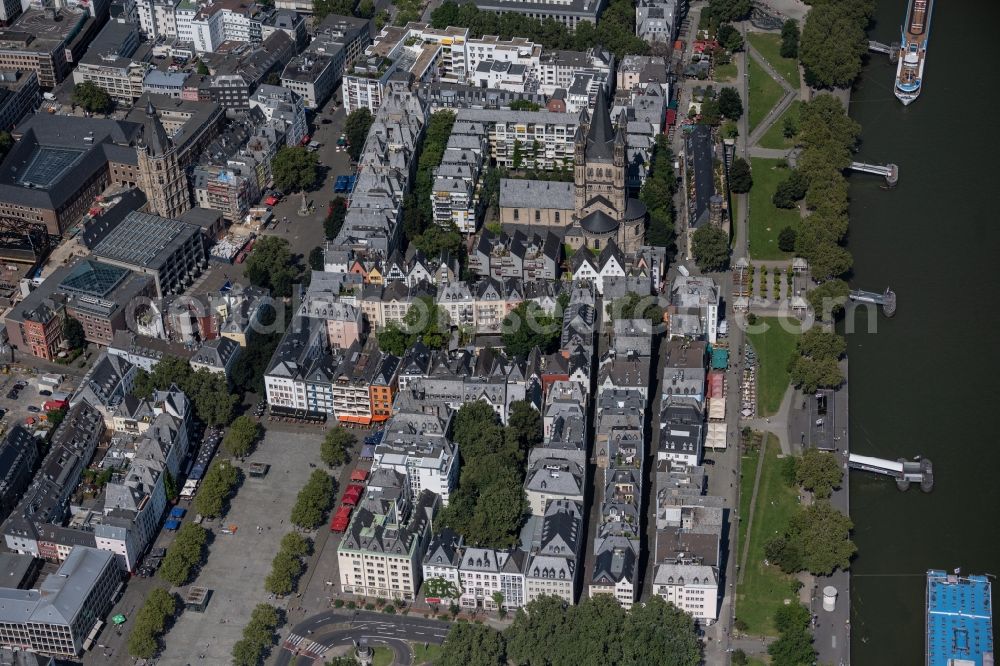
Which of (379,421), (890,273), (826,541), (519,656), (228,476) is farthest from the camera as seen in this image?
(890,273)

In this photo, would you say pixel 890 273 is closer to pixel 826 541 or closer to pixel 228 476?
pixel 826 541

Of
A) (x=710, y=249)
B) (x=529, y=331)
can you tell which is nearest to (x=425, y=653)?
(x=529, y=331)

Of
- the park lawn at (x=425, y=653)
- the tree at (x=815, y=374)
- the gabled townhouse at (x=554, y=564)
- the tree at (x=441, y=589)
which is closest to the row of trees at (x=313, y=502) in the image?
the tree at (x=441, y=589)

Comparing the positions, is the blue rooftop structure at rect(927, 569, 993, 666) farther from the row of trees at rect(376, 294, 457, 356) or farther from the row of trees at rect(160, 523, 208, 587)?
the row of trees at rect(160, 523, 208, 587)

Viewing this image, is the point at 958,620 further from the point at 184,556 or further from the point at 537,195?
the point at 537,195

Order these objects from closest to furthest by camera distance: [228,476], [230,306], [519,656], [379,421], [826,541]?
[519,656]
[826,541]
[228,476]
[379,421]
[230,306]

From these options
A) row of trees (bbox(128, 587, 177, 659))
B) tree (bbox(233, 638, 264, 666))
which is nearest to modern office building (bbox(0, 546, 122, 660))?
row of trees (bbox(128, 587, 177, 659))

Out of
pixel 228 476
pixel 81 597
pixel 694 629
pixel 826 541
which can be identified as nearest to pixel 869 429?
pixel 826 541
